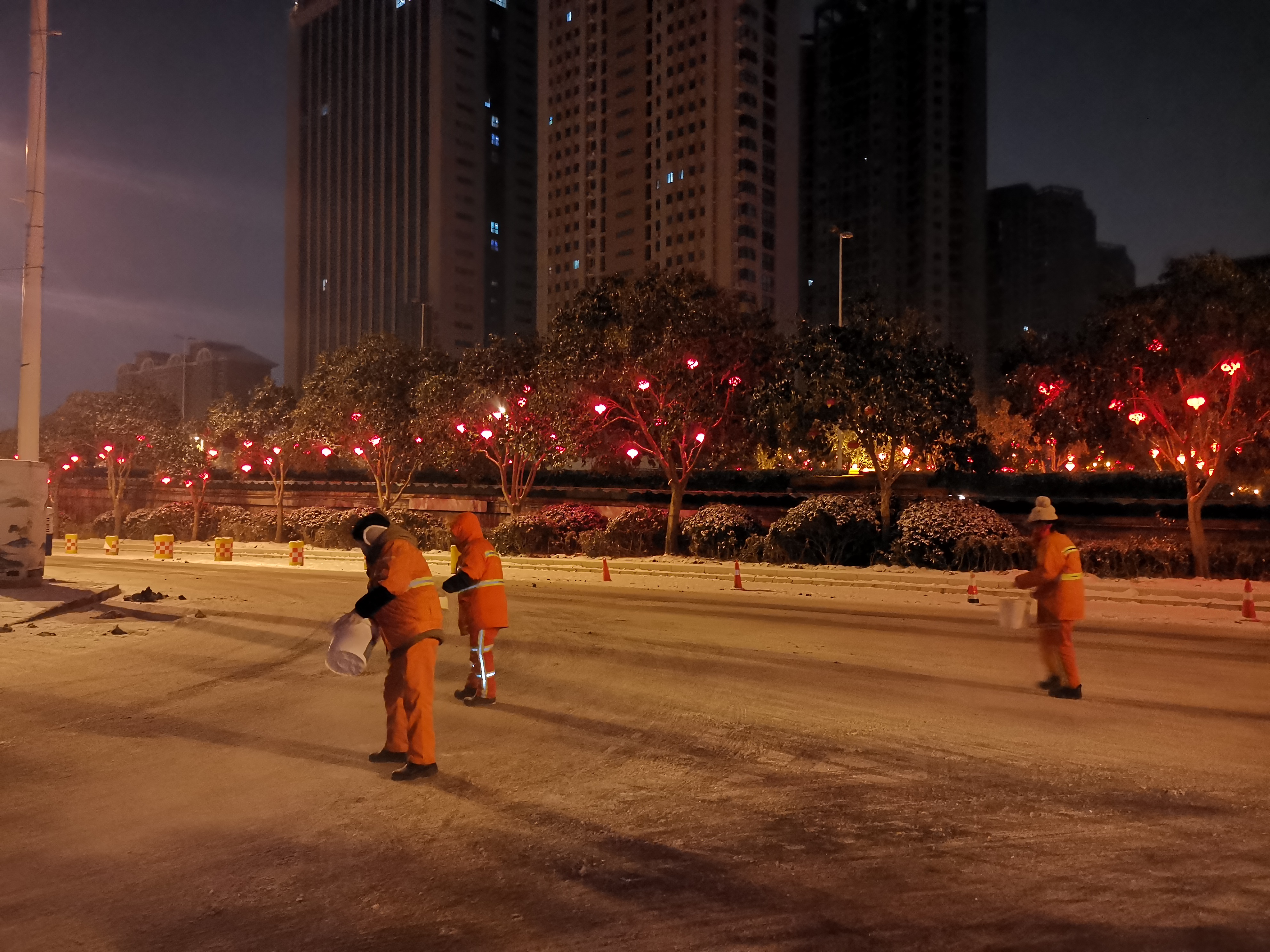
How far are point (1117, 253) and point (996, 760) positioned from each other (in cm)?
21034

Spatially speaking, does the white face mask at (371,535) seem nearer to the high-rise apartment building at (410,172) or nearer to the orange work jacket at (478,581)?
the orange work jacket at (478,581)

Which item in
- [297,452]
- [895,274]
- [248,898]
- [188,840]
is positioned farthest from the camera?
[895,274]

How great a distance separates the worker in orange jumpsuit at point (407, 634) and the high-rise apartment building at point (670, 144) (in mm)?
103289

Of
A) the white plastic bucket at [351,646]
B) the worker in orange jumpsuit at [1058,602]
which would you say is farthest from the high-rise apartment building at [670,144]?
the white plastic bucket at [351,646]

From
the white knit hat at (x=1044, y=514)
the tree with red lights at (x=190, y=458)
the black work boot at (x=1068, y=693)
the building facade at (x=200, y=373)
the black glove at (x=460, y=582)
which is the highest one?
the building facade at (x=200, y=373)

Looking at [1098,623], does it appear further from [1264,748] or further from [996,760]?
[996,760]

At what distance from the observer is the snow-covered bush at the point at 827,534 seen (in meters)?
24.5

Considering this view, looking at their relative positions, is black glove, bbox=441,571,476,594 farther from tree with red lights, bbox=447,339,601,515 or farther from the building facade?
the building facade

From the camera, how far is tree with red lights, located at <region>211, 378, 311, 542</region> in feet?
128

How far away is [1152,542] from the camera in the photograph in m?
21.4

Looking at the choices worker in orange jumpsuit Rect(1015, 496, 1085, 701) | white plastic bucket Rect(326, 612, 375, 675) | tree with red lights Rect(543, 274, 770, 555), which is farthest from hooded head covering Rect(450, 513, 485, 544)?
tree with red lights Rect(543, 274, 770, 555)

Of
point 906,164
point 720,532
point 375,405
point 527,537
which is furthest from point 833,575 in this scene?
point 906,164

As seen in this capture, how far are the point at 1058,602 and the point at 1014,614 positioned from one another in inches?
18.9

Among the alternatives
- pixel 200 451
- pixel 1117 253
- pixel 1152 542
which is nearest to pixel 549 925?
pixel 1152 542
